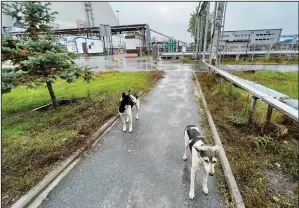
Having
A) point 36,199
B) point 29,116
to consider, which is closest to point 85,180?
point 36,199

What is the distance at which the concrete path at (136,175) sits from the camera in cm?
237

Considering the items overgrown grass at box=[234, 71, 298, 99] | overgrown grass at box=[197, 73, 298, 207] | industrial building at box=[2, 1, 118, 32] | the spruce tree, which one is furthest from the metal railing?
industrial building at box=[2, 1, 118, 32]

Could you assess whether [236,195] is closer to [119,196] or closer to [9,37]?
[119,196]

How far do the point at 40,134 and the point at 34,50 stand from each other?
88.8 inches

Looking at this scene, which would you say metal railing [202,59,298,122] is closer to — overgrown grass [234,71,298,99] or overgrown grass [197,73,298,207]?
overgrown grass [234,71,298,99]

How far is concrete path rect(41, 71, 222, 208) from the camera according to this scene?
7.78 ft

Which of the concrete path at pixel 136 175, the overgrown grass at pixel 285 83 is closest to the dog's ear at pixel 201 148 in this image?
the concrete path at pixel 136 175

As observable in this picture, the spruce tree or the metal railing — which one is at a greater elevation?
the spruce tree

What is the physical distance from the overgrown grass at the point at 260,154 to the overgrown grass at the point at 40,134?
3047 millimetres

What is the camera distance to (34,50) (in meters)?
4.62

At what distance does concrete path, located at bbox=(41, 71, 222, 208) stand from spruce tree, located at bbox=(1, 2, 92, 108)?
229 cm

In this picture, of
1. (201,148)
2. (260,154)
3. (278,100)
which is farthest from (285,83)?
(260,154)

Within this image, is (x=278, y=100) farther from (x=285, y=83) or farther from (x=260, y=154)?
(x=260, y=154)

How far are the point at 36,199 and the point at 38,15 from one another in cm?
471
